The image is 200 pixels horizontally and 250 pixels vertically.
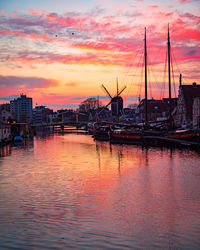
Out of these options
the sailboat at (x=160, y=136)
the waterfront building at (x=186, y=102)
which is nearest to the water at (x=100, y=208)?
the sailboat at (x=160, y=136)

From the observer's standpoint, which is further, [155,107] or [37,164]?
[155,107]

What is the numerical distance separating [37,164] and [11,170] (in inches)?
238

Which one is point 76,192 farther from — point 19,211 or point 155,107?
point 155,107

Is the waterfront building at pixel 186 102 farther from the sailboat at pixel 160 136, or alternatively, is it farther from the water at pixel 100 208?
the water at pixel 100 208

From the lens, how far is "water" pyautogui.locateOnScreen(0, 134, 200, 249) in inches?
621

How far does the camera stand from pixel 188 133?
190 feet

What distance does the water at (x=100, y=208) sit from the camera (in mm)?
15766

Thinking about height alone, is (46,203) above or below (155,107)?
below

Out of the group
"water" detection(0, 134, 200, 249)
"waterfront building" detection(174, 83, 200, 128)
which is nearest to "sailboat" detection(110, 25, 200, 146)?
"waterfront building" detection(174, 83, 200, 128)

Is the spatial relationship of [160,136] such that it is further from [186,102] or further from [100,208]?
[100,208]

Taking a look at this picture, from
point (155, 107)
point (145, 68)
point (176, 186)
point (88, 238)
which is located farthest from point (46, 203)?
point (155, 107)

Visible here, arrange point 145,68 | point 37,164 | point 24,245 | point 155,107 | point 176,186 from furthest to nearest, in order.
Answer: point 155,107
point 145,68
point 37,164
point 176,186
point 24,245

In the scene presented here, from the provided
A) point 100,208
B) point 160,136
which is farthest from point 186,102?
point 100,208

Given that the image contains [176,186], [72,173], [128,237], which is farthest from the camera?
[72,173]
